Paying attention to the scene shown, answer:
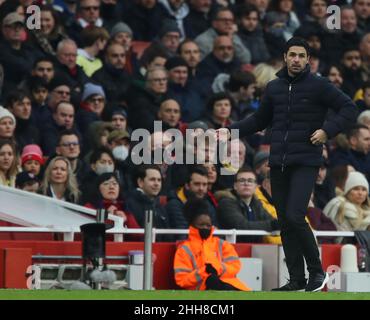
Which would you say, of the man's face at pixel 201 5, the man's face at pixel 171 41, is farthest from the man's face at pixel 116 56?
the man's face at pixel 201 5

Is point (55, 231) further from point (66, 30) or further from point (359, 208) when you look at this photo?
point (66, 30)

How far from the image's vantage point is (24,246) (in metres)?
15.3

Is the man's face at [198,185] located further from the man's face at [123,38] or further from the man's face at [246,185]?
the man's face at [123,38]

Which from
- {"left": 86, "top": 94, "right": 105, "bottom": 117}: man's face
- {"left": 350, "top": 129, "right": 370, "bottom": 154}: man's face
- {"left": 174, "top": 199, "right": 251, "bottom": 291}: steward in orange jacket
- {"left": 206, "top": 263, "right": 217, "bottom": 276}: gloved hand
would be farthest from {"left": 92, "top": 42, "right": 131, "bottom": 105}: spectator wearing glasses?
{"left": 206, "top": 263, "right": 217, "bottom": 276}: gloved hand

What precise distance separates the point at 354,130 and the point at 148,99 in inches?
98.7

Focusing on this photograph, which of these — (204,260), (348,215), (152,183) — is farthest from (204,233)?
(348,215)

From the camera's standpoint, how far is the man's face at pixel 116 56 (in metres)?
19.8

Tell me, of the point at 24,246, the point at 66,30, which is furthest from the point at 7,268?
the point at 66,30

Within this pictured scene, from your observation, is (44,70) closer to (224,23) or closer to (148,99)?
(148,99)

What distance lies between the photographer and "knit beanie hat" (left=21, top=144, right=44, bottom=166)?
16797mm

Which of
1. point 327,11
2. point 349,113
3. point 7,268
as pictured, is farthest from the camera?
point 327,11

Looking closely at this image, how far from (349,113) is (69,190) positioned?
4338 mm

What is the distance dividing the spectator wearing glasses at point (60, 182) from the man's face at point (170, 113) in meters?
2.40
